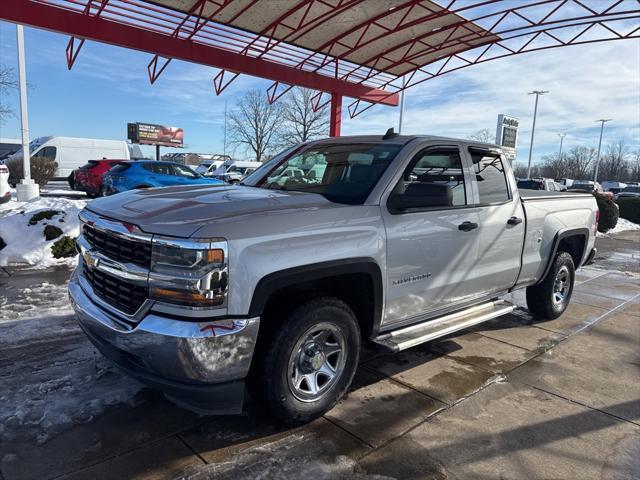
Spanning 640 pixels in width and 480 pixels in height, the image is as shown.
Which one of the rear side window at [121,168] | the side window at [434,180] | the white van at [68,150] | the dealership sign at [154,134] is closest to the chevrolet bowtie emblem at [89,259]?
the side window at [434,180]

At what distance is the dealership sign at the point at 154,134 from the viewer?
196ft

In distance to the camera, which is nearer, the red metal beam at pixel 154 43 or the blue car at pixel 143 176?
the red metal beam at pixel 154 43

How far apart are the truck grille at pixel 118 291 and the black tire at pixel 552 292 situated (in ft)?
15.1

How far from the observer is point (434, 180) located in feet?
13.0

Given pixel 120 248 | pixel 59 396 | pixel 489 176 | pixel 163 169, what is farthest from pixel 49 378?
pixel 163 169

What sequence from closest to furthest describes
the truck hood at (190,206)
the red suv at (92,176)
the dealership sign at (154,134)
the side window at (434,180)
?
the truck hood at (190,206)
the side window at (434,180)
the red suv at (92,176)
the dealership sign at (154,134)

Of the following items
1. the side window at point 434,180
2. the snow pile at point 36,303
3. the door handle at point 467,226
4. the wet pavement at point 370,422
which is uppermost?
the side window at point 434,180

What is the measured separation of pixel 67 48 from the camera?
1233cm

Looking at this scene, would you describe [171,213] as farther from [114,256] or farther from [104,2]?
[104,2]

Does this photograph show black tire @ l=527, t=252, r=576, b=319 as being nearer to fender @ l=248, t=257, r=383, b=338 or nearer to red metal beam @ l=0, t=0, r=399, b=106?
fender @ l=248, t=257, r=383, b=338

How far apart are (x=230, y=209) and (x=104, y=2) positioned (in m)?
10.6

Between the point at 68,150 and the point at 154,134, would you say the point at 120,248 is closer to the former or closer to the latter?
the point at 68,150

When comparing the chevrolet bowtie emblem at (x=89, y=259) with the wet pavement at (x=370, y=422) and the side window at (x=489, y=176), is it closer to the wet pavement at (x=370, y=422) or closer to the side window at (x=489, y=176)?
the wet pavement at (x=370, y=422)

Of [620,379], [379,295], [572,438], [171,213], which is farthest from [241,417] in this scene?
[620,379]
